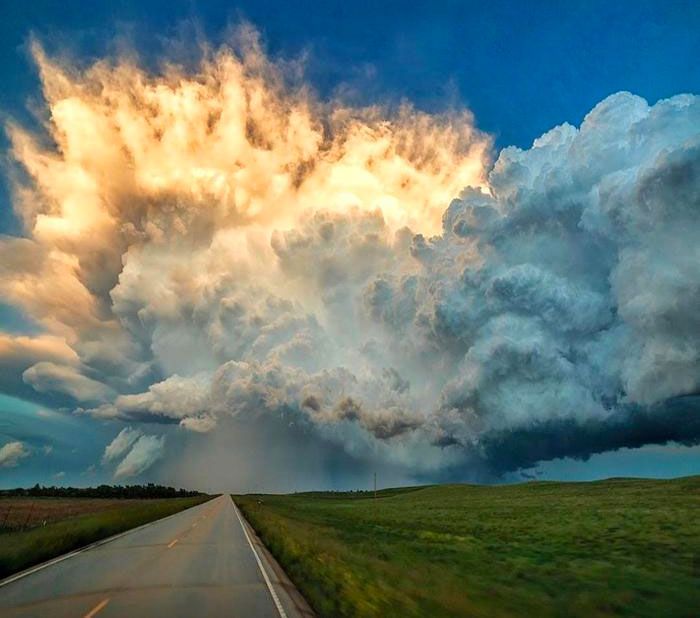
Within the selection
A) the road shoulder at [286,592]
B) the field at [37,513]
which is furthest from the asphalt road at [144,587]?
the field at [37,513]

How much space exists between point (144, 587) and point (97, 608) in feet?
8.50

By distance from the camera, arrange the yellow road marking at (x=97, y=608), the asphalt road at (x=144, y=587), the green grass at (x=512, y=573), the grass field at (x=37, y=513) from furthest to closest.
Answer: the grass field at (x=37, y=513) → the green grass at (x=512, y=573) → the asphalt road at (x=144, y=587) → the yellow road marking at (x=97, y=608)

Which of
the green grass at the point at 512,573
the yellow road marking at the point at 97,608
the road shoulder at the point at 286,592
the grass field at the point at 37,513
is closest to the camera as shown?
the yellow road marking at the point at 97,608

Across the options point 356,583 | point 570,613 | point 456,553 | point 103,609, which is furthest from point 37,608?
point 456,553

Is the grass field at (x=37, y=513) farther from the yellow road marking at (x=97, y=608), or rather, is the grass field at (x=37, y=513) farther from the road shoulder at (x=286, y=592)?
the yellow road marking at (x=97, y=608)

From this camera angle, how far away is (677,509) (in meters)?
39.1

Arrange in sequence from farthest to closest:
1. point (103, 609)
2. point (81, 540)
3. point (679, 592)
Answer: point (81, 540), point (679, 592), point (103, 609)

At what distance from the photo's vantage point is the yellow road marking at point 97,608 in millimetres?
9125

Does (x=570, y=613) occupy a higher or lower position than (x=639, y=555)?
lower

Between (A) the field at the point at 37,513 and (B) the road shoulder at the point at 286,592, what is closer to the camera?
(B) the road shoulder at the point at 286,592

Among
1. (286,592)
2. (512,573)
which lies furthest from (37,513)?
(286,592)

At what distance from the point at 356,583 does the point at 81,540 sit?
15.6 metres

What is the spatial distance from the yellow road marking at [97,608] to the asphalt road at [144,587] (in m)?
0.02

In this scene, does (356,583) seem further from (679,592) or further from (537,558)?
(537,558)
